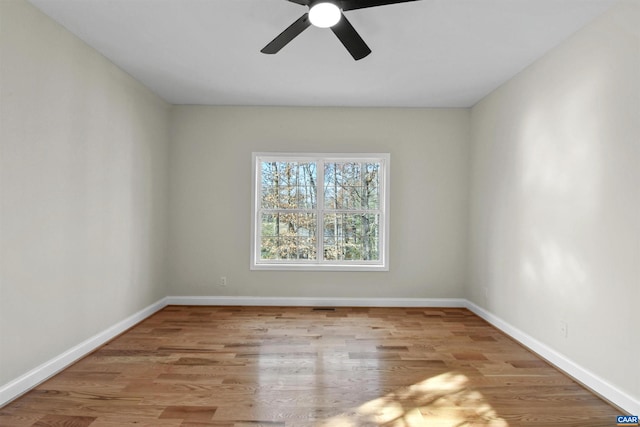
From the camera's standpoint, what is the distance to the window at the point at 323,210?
4.86 meters

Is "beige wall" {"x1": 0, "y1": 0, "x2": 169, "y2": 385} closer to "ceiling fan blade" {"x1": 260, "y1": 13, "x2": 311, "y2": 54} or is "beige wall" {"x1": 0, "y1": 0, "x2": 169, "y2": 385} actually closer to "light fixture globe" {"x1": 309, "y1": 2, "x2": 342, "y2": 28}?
"ceiling fan blade" {"x1": 260, "y1": 13, "x2": 311, "y2": 54}

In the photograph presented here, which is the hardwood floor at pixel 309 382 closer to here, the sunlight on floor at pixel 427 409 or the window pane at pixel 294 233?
the sunlight on floor at pixel 427 409

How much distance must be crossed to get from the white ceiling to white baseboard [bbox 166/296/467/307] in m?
2.53

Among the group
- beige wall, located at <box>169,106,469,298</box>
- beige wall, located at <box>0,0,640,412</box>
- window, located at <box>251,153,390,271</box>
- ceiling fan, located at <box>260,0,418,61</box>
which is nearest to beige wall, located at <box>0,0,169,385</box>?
beige wall, located at <box>0,0,640,412</box>

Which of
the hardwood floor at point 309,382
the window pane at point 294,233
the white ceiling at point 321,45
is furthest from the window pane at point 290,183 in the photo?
the hardwood floor at point 309,382

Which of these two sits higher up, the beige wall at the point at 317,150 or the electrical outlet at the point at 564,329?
the beige wall at the point at 317,150

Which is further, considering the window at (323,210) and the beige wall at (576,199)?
the window at (323,210)

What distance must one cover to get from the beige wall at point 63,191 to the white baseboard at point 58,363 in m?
0.05

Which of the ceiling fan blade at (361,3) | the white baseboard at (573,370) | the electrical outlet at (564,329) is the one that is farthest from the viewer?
the electrical outlet at (564,329)

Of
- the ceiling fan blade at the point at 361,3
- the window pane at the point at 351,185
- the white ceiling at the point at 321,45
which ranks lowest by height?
the window pane at the point at 351,185

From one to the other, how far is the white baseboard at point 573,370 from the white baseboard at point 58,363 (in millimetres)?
3852

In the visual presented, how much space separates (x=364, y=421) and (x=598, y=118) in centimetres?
257

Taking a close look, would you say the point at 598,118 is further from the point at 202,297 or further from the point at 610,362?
the point at 202,297

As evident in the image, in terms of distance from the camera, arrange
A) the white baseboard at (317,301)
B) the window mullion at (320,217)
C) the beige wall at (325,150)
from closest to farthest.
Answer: the beige wall at (325,150) < the white baseboard at (317,301) < the window mullion at (320,217)
